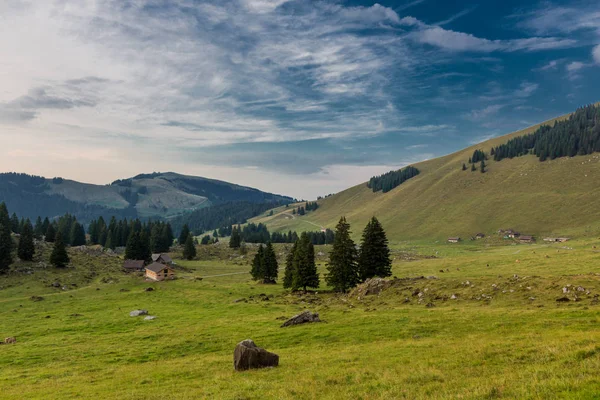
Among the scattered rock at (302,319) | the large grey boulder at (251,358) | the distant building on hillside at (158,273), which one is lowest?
the distant building on hillside at (158,273)

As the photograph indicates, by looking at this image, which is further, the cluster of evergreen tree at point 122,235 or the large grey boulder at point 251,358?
the cluster of evergreen tree at point 122,235

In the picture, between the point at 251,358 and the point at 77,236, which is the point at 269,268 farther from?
the point at 77,236

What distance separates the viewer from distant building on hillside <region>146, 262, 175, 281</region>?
9681 cm

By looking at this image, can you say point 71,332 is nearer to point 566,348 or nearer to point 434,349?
point 434,349

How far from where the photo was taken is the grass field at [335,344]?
54.1 feet

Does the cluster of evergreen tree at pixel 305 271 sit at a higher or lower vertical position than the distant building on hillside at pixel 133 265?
higher

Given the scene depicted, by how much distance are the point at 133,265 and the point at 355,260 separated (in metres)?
83.4

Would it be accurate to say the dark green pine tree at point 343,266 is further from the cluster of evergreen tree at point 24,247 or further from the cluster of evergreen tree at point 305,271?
the cluster of evergreen tree at point 24,247

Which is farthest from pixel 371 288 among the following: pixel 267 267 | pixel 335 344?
pixel 267 267

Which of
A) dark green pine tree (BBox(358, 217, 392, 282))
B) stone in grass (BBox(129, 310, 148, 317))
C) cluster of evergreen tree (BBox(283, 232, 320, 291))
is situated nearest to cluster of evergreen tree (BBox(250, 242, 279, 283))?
cluster of evergreen tree (BBox(283, 232, 320, 291))

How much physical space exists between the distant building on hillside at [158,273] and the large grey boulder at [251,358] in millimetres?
81921

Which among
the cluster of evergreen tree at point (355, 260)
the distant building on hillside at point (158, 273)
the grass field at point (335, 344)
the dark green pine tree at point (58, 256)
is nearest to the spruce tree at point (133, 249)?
the dark green pine tree at point (58, 256)

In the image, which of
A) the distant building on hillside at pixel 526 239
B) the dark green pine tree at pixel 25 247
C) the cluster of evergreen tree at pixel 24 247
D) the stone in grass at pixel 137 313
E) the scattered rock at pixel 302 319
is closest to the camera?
the scattered rock at pixel 302 319

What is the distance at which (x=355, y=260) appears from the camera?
6769 centimetres
